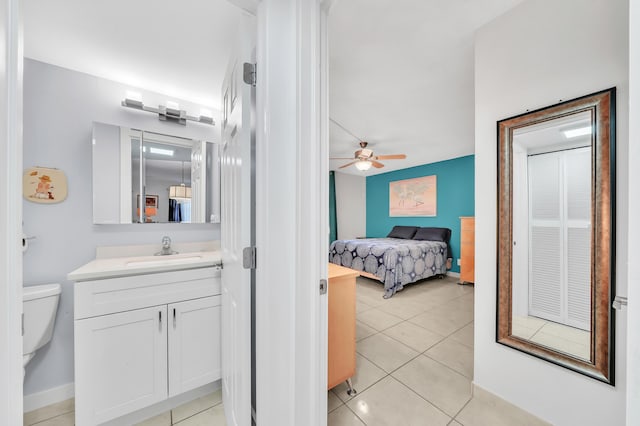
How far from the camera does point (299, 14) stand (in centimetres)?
85

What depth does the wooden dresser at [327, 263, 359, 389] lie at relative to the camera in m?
1.45

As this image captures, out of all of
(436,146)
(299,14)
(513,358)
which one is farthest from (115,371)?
(436,146)

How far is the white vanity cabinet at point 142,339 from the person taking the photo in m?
1.22

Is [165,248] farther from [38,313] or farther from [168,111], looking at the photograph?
[168,111]

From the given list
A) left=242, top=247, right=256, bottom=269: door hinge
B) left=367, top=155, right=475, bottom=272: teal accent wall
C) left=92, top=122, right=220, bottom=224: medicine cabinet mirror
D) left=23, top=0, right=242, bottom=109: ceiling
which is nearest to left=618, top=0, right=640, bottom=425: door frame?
left=242, top=247, right=256, bottom=269: door hinge

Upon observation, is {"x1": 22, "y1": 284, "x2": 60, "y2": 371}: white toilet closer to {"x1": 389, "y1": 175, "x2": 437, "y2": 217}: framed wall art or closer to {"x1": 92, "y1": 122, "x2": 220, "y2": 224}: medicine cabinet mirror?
{"x1": 92, "y1": 122, "x2": 220, "y2": 224}: medicine cabinet mirror

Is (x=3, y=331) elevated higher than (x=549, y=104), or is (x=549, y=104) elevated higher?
(x=549, y=104)

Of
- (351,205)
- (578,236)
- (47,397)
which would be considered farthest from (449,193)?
(47,397)

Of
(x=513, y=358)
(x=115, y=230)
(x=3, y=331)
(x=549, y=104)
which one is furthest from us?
(x=115, y=230)

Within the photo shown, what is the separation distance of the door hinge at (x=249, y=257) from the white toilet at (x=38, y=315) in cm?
140

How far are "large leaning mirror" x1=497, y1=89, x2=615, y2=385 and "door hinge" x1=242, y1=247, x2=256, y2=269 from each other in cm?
144

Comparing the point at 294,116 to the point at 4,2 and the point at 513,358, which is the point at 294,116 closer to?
the point at 4,2

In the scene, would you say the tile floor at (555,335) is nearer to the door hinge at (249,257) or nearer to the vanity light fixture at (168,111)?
the door hinge at (249,257)

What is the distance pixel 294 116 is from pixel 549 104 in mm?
1414
